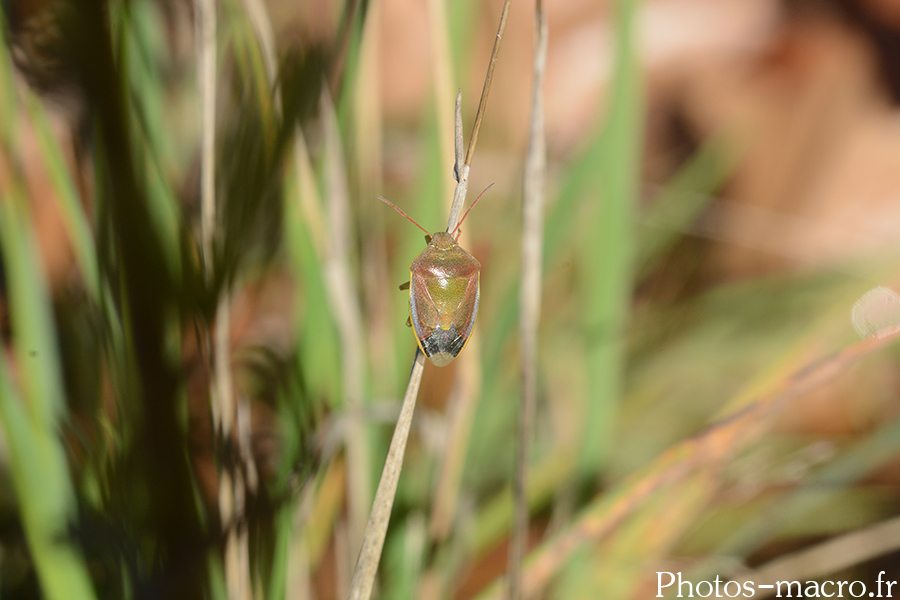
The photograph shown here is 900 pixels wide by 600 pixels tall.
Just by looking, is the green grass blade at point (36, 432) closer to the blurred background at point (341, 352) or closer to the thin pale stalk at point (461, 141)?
the blurred background at point (341, 352)

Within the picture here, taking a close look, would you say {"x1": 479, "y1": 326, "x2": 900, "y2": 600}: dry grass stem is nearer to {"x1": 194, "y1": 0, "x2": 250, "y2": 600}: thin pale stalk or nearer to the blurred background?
the blurred background

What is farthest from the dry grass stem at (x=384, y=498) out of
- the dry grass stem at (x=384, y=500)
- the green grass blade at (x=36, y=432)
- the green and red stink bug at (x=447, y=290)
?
the green grass blade at (x=36, y=432)

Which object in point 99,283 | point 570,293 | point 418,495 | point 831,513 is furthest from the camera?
point 570,293

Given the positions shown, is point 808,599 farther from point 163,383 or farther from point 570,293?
point 163,383

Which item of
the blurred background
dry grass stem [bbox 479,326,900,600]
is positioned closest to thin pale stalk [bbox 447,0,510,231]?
the blurred background

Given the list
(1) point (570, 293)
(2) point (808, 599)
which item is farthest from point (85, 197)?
(2) point (808, 599)

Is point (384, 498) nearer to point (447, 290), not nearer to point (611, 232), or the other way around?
point (447, 290)
